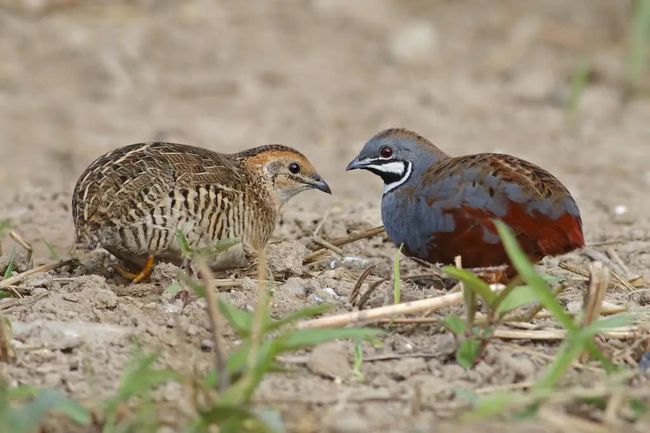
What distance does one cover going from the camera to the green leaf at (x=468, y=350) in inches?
170

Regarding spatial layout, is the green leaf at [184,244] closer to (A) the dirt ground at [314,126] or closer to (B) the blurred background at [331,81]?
(A) the dirt ground at [314,126]

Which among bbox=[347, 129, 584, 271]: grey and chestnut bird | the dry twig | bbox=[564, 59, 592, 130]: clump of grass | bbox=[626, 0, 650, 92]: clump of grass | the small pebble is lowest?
the small pebble

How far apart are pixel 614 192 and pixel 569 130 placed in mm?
1969

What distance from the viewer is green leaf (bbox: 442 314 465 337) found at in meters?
4.28

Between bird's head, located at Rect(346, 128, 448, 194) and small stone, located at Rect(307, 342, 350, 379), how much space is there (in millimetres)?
2089

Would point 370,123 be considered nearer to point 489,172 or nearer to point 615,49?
point 615,49

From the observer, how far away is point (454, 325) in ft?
14.1

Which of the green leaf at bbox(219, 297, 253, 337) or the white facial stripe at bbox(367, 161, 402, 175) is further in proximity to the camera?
the white facial stripe at bbox(367, 161, 402, 175)

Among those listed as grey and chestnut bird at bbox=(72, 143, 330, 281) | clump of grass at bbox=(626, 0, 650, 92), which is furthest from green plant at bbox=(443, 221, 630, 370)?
clump of grass at bbox=(626, 0, 650, 92)

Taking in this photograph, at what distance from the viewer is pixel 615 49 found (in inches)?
486

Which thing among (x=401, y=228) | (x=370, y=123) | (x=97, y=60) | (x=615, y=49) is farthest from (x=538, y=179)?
→ (x=615, y=49)

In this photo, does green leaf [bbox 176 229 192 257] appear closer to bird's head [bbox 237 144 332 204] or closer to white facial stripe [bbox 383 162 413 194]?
bird's head [bbox 237 144 332 204]

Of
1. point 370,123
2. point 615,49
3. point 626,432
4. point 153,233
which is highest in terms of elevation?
point 615,49

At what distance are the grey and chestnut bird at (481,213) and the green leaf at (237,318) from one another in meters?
1.40
